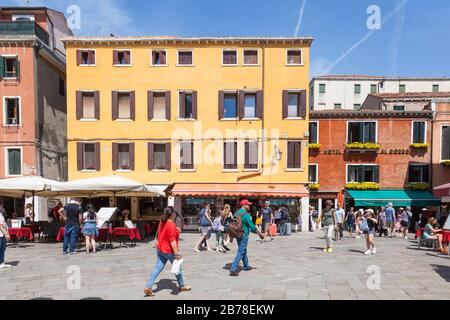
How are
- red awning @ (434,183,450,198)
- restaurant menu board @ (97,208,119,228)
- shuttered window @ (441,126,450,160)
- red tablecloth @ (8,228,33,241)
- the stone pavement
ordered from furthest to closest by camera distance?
shuttered window @ (441,126,450,160), red tablecloth @ (8,228,33,241), restaurant menu board @ (97,208,119,228), red awning @ (434,183,450,198), the stone pavement

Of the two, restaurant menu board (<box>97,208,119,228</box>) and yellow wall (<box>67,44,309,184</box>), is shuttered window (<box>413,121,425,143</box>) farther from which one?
restaurant menu board (<box>97,208,119,228</box>)

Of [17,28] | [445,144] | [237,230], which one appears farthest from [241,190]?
[17,28]

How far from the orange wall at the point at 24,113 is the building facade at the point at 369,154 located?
17.8 meters

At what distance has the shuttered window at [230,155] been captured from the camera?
2050cm

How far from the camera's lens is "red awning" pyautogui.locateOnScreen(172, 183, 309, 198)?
62.2 ft

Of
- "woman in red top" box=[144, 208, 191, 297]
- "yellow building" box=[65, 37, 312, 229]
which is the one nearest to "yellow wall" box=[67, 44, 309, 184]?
"yellow building" box=[65, 37, 312, 229]

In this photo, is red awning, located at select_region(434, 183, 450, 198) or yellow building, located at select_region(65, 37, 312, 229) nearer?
red awning, located at select_region(434, 183, 450, 198)

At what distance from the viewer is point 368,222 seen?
10906 millimetres

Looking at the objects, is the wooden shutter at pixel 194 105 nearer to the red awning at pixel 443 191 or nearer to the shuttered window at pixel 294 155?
the shuttered window at pixel 294 155

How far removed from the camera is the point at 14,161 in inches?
805

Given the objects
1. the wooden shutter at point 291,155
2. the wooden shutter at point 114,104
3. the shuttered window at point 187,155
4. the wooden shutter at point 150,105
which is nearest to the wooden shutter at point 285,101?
the wooden shutter at point 291,155

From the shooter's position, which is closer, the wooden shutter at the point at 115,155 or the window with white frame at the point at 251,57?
the wooden shutter at the point at 115,155

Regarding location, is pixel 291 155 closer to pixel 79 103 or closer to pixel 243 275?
pixel 79 103

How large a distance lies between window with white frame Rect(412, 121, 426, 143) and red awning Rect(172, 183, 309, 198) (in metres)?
9.37
